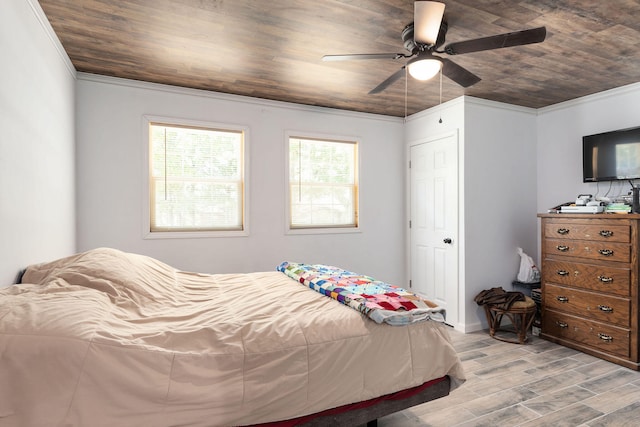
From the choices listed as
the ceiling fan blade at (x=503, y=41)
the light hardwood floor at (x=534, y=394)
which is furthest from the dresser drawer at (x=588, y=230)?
the ceiling fan blade at (x=503, y=41)

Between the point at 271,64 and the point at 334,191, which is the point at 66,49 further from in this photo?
the point at 334,191

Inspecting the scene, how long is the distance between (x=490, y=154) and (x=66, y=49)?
4.17 metres

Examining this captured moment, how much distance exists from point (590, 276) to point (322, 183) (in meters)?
2.85

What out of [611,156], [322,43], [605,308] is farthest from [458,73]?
[605,308]

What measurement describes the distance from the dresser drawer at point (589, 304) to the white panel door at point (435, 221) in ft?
3.03

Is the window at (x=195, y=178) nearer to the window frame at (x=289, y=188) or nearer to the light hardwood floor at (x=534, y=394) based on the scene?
the window frame at (x=289, y=188)

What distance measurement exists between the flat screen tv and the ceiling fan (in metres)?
2.11

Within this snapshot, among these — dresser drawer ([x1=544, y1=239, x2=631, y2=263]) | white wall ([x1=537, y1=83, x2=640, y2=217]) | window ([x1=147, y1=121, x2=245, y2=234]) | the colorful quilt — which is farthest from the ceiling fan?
white wall ([x1=537, y1=83, x2=640, y2=217])

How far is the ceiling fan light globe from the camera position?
2.25 m

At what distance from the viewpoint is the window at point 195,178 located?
3.61m

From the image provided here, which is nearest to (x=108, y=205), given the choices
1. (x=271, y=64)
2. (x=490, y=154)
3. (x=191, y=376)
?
(x=271, y=64)

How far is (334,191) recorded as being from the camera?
4.50 metres

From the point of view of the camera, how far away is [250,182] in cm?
393

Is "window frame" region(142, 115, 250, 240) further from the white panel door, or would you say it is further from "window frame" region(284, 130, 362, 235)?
the white panel door
